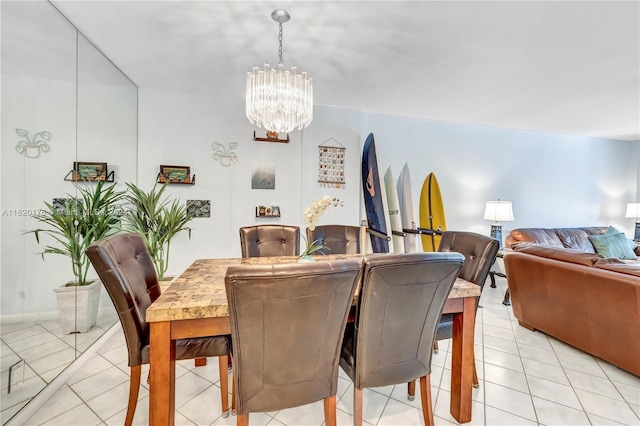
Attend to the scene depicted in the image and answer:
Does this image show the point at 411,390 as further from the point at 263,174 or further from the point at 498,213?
the point at 498,213

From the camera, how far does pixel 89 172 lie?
2.56 meters

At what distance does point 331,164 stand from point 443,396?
107 inches

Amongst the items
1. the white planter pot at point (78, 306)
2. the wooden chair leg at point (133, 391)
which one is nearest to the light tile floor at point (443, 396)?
the wooden chair leg at point (133, 391)

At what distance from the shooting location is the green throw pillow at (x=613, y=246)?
3914 mm

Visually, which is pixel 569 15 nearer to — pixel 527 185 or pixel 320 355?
pixel 320 355

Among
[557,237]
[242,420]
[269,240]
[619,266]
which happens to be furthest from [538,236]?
[242,420]

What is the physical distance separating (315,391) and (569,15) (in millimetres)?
2717

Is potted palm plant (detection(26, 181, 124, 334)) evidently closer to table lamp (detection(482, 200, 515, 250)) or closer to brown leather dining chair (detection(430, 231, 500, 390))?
brown leather dining chair (detection(430, 231, 500, 390))

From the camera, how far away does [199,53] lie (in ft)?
7.82

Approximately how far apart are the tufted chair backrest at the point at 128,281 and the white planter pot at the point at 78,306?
1.12 m

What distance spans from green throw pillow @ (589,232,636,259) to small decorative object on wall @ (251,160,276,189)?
467cm

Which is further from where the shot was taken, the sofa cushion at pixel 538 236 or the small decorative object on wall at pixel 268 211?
the sofa cushion at pixel 538 236

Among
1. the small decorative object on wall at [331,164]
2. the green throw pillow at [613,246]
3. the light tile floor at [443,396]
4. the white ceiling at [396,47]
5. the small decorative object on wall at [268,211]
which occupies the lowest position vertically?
the light tile floor at [443,396]

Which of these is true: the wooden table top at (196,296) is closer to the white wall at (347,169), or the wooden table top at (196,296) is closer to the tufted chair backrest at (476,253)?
the tufted chair backrest at (476,253)
